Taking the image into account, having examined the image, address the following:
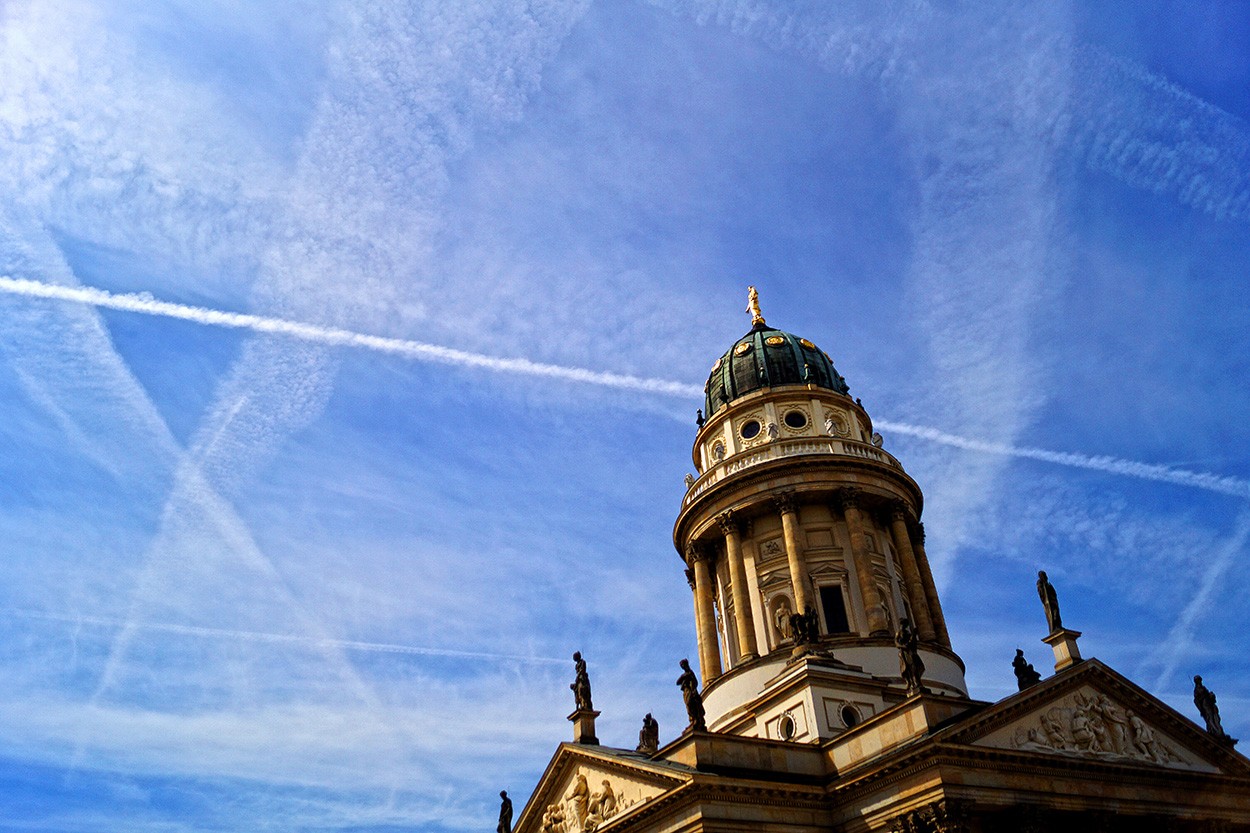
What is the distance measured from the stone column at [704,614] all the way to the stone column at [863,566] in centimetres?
733

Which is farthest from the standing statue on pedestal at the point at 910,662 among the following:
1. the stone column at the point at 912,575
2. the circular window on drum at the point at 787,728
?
the stone column at the point at 912,575

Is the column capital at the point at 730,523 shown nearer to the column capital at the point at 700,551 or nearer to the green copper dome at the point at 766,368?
the column capital at the point at 700,551

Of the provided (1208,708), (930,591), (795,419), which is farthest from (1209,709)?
(795,419)

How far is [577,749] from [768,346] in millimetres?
25003

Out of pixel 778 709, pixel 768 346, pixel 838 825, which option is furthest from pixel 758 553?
pixel 838 825

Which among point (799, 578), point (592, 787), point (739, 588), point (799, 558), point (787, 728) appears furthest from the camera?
point (739, 588)

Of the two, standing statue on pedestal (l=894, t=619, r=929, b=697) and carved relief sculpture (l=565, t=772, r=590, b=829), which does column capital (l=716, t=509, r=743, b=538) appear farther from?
standing statue on pedestal (l=894, t=619, r=929, b=697)

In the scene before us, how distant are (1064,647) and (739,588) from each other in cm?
1452

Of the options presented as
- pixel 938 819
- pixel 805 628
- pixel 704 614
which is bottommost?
pixel 938 819

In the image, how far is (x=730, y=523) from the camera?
153ft

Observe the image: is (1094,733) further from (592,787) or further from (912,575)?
(592,787)

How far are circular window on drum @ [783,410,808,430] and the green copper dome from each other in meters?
1.91

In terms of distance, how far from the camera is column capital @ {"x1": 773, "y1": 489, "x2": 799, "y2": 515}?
45219 mm

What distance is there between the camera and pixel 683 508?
49.7 meters
